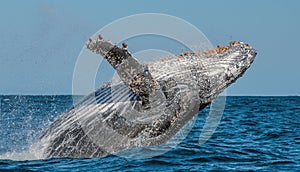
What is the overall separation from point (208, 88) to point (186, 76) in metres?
0.45

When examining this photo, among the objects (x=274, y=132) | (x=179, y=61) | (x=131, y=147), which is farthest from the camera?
(x=274, y=132)

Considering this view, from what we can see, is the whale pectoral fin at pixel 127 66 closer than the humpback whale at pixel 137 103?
Yes

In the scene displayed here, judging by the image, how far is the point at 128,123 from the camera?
1042 cm

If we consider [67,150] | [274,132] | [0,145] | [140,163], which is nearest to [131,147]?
[140,163]

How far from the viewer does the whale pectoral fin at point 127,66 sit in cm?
991

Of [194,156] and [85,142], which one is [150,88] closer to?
[85,142]

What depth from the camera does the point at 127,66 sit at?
33.1 ft

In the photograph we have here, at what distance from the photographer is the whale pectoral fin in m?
9.91

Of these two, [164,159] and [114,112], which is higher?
[114,112]

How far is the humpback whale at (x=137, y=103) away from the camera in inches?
401

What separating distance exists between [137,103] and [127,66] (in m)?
0.88

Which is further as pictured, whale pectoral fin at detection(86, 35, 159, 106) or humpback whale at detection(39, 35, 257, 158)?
humpback whale at detection(39, 35, 257, 158)

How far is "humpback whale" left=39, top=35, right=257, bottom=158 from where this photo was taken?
10180mm

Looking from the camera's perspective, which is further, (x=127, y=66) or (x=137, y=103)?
(x=137, y=103)
